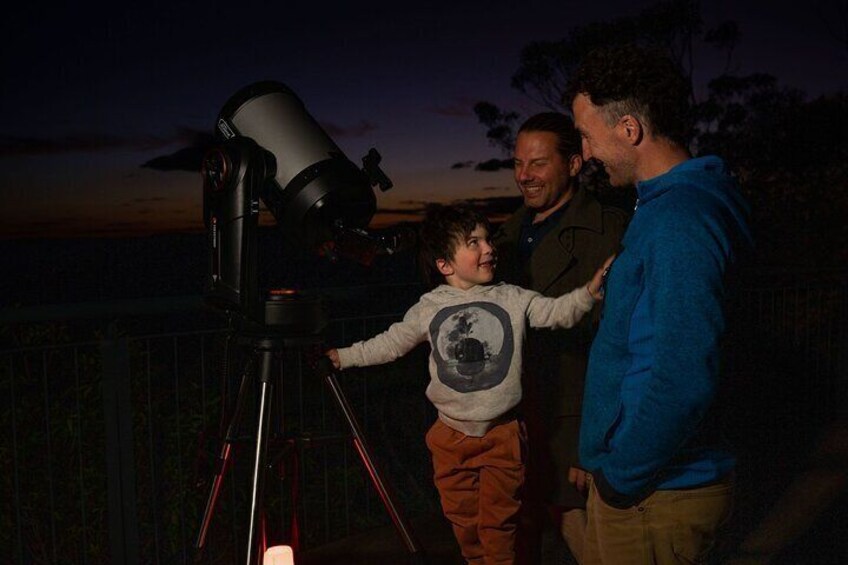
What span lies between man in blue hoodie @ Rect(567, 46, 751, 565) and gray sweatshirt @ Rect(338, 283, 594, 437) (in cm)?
76

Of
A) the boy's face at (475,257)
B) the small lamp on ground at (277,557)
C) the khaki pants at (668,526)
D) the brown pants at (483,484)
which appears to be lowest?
the small lamp on ground at (277,557)

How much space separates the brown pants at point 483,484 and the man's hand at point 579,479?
0.19 meters

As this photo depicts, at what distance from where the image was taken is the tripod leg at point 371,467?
2.71 metres

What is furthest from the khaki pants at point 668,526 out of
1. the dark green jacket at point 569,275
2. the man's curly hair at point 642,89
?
the dark green jacket at point 569,275

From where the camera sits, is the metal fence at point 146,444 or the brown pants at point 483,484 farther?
the metal fence at point 146,444

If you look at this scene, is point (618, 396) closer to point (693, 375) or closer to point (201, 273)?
point (693, 375)

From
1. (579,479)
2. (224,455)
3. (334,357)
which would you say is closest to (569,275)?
(579,479)

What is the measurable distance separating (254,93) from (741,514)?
3.23 metres

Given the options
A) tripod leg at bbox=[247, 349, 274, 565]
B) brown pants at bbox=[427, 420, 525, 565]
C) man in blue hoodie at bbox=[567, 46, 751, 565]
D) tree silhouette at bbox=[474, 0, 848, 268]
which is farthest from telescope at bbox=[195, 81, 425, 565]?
tree silhouette at bbox=[474, 0, 848, 268]

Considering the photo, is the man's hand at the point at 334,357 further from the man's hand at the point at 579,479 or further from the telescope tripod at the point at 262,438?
the man's hand at the point at 579,479

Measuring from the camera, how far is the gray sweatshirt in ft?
8.53

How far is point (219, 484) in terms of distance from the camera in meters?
2.67

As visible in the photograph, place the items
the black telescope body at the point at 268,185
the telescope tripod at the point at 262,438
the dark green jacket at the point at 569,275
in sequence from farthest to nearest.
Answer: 1. the dark green jacket at the point at 569,275
2. the telescope tripod at the point at 262,438
3. the black telescope body at the point at 268,185

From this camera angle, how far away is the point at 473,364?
8.56 ft
